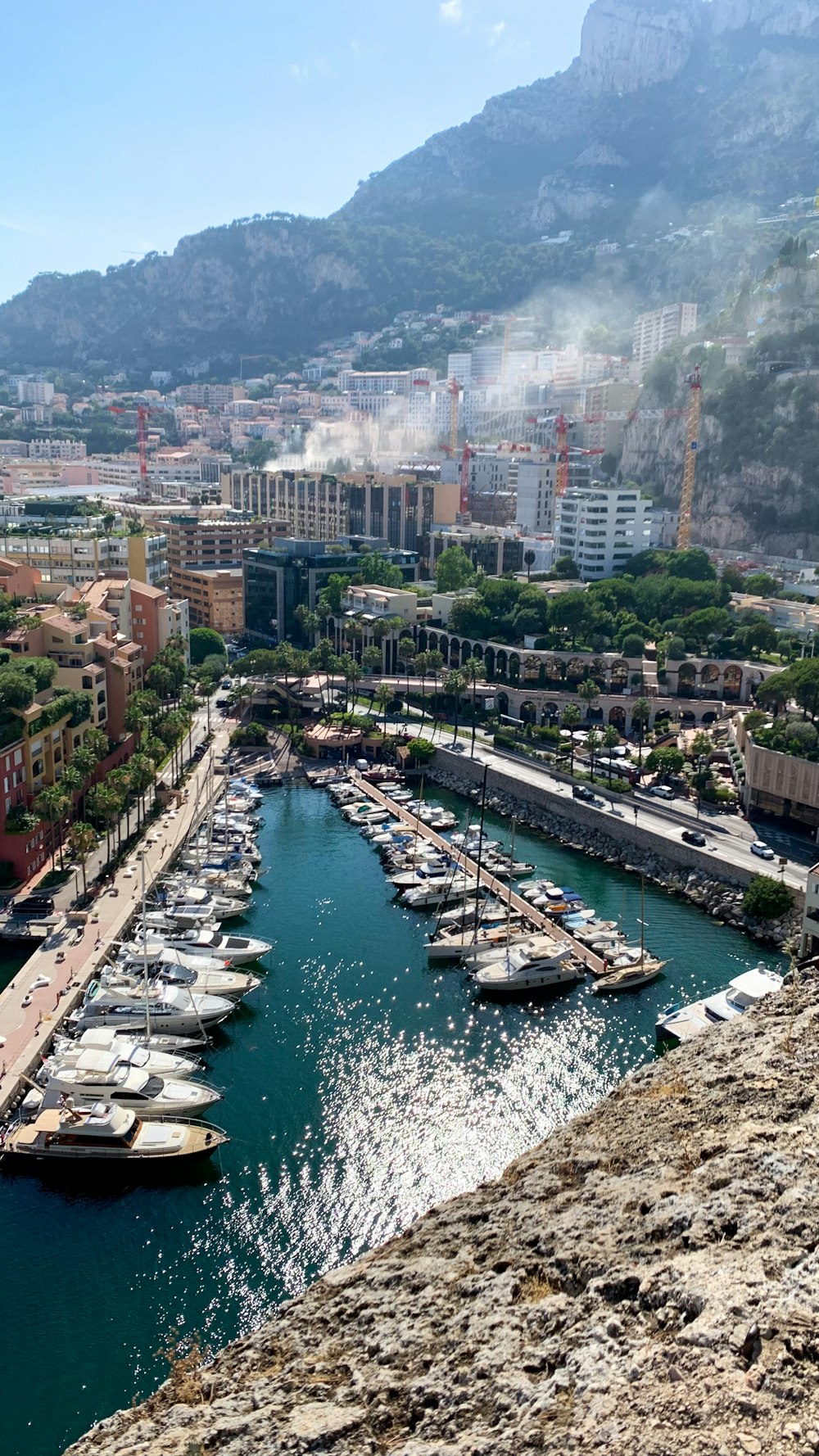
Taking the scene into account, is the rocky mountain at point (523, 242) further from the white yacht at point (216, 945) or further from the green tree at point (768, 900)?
the white yacht at point (216, 945)

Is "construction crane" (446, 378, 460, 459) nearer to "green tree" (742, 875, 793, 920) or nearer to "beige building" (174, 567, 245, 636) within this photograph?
"beige building" (174, 567, 245, 636)

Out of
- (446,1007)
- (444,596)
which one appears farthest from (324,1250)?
(444,596)

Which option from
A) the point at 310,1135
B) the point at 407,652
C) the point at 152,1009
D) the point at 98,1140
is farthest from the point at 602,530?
the point at 98,1140

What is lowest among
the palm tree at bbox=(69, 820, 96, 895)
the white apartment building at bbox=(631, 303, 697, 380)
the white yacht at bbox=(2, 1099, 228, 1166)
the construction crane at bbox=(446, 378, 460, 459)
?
the white yacht at bbox=(2, 1099, 228, 1166)

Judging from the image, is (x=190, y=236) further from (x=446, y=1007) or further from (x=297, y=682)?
(x=446, y=1007)

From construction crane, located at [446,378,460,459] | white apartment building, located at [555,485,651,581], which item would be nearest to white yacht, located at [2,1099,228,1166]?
white apartment building, located at [555,485,651,581]
